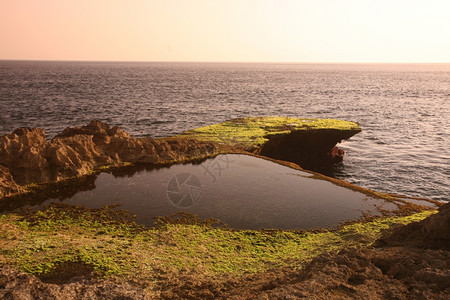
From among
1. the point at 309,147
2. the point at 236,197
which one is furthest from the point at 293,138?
the point at 236,197

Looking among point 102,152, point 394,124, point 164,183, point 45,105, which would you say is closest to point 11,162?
point 102,152

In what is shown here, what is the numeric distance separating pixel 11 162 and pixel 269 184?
1791cm

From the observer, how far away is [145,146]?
2795 cm

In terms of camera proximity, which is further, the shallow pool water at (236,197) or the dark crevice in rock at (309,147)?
the dark crevice in rock at (309,147)

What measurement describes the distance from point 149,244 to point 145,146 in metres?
14.6

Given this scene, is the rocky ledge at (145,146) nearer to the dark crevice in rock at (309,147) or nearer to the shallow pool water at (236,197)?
the dark crevice in rock at (309,147)

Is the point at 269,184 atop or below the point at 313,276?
below

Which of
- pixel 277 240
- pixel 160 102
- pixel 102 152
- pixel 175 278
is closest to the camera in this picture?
pixel 175 278

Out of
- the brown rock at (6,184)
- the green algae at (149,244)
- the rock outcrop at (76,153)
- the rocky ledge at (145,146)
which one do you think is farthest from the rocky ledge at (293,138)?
the brown rock at (6,184)

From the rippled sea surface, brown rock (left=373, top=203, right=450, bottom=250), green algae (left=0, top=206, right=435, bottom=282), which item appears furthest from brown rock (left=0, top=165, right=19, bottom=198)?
the rippled sea surface

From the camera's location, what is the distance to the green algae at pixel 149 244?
497 inches

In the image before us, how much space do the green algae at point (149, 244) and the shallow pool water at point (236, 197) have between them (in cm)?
109

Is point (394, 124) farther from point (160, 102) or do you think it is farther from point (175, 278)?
point (175, 278)

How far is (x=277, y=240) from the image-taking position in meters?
15.4
